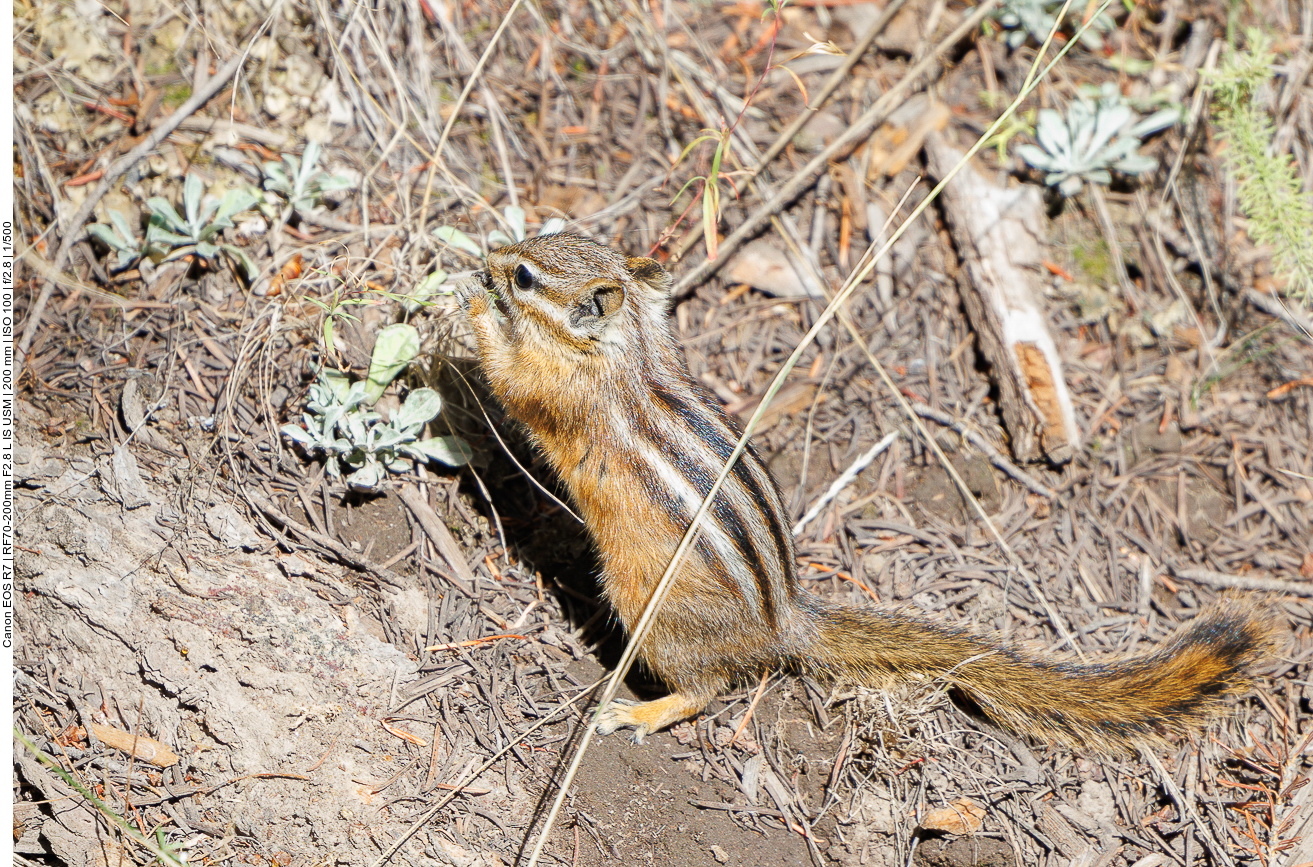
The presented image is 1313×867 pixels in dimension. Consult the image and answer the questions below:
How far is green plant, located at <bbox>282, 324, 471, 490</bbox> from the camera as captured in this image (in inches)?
140

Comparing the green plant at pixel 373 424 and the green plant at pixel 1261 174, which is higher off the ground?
the green plant at pixel 1261 174

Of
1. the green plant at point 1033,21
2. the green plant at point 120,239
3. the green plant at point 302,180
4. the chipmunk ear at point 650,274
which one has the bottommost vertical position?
the green plant at point 120,239

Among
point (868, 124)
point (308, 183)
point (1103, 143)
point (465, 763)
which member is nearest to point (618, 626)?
point (465, 763)

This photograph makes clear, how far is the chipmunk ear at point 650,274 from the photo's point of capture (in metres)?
3.67

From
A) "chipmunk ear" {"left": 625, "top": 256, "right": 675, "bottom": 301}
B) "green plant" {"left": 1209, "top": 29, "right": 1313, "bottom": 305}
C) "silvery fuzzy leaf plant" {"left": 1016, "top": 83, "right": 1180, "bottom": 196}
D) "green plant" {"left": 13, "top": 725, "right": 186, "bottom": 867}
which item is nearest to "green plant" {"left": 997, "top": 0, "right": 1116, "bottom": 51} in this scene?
"silvery fuzzy leaf plant" {"left": 1016, "top": 83, "right": 1180, "bottom": 196}

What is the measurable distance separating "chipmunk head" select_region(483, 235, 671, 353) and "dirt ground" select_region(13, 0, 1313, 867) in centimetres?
39

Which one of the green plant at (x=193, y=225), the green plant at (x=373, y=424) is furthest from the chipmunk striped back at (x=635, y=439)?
the green plant at (x=193, y=225)

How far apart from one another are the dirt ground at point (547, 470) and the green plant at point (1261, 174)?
0.31 meters

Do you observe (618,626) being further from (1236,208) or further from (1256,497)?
(1236,208)

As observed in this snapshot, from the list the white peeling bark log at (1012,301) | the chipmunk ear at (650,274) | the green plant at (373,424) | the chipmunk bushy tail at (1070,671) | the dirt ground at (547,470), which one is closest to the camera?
the dirt ground at (547,470)

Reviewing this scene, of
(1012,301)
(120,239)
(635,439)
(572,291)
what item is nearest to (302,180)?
(120,239)

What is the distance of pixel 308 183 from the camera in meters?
4.08

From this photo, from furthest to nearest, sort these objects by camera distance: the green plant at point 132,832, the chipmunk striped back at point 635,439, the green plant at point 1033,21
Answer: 1. the green plant at point 1033,21
2. the chipmunk striped back at point 635,439
3. the green plant at point 132,832

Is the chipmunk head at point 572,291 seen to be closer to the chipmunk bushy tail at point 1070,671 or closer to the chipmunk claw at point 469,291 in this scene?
the chipmunk claw at point 469,291
